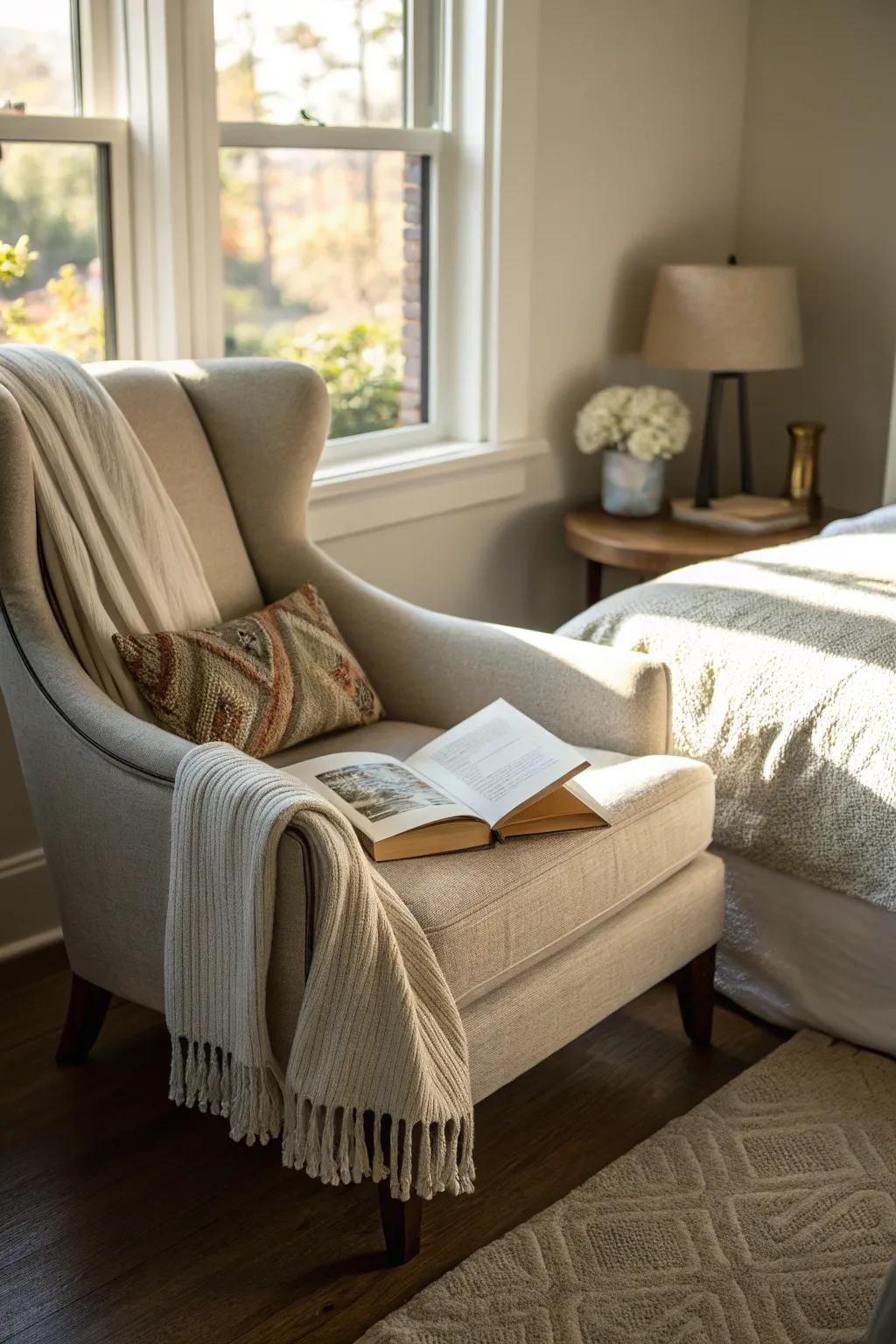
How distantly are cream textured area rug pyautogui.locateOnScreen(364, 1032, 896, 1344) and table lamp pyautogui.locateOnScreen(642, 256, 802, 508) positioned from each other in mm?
1772

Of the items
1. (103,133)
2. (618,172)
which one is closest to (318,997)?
(103,133)

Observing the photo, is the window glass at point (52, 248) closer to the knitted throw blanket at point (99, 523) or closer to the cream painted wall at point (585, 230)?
the knitted throw blanket at point (99, 523)

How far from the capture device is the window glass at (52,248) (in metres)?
2.46

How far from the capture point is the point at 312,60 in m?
2.90

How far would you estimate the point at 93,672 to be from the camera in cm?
203

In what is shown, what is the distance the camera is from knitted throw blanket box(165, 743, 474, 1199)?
63.1 inches

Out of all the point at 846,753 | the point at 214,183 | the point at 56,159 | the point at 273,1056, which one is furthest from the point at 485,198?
the point at 273,1056

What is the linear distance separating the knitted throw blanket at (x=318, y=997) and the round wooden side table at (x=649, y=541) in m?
1.65

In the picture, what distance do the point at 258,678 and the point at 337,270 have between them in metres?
1.29

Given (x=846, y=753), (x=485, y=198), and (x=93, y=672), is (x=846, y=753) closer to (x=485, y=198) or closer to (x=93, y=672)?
(x=93, y=672)

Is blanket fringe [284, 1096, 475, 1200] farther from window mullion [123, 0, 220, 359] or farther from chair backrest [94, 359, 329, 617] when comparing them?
window mullion [123, 0, 220, 359]

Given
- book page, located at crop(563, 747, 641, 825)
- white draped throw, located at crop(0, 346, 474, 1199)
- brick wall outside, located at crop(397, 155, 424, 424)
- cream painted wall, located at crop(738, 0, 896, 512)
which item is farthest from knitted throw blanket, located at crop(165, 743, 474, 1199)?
cream painted wall, located at crop(738, 0, 896, 512)

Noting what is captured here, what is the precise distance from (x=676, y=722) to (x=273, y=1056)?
3.05ft

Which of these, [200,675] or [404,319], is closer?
[200,675]
